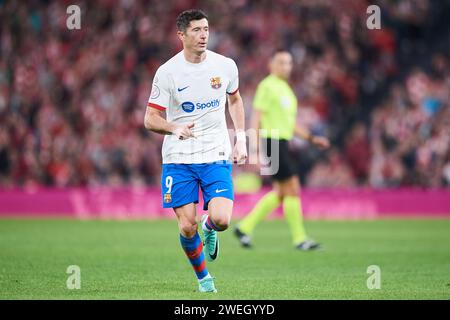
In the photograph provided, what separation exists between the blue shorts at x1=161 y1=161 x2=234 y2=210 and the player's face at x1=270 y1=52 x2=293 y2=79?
17.7 ft

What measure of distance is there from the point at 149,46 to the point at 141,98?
5.52 feet

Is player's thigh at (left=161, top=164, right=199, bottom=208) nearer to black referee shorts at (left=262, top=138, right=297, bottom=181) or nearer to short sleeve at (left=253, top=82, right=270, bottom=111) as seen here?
black referee shorts at (left=262, top=138, right=297, bottom=181)

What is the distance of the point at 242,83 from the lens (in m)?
23.3

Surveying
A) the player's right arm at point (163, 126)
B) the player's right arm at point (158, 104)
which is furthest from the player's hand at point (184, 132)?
the player's right arm at point (158, 104)

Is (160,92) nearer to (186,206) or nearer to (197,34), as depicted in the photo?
(197,34)

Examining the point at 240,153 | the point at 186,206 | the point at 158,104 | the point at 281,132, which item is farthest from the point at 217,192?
the point at 281,132

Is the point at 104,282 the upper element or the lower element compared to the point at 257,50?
lower

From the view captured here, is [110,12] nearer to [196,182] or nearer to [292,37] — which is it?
[292,37]

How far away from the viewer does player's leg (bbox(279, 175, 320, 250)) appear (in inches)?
541

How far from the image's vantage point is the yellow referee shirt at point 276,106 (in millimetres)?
14000

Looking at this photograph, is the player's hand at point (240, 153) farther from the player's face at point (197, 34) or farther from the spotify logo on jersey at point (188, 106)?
the player's face at point (197, 34)

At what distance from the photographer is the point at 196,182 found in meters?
8.82
